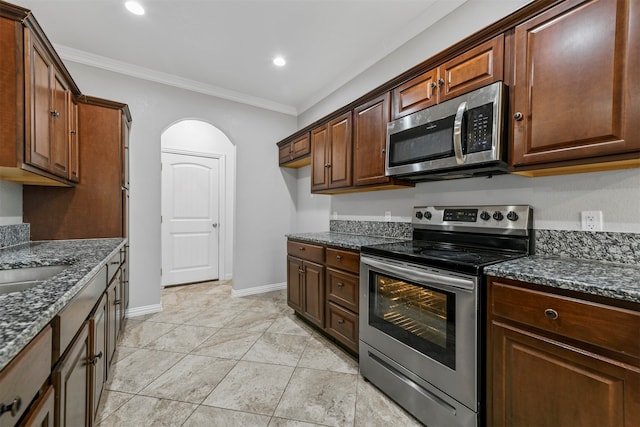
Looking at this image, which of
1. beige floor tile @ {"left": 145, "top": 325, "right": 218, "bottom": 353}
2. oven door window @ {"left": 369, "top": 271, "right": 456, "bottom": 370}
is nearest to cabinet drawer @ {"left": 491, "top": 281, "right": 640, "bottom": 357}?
oven door window @ {"left": 369, "top": 271, "right": 456, "bottom": 370}

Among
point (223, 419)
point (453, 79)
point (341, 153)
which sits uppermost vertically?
point (453, 79)

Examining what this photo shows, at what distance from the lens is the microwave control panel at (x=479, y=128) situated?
1.57 meters

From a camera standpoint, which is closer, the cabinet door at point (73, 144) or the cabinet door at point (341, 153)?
the cabinet door at point (73, 144)

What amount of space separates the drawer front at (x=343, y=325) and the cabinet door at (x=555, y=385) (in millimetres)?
1005

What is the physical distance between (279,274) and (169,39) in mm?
3061

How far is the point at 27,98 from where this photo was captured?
153 cm

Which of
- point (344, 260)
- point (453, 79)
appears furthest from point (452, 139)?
point (344, 260)

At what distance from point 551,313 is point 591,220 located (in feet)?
2.41

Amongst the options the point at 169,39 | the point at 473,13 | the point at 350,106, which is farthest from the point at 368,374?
the point at 169,39

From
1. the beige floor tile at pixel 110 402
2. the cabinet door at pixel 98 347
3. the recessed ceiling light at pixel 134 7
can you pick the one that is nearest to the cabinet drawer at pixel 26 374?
the cabinet door at pixel 98 347

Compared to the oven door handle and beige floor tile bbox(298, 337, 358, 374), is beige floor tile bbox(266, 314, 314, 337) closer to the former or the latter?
beige floor tile bbox(298, 337, 358, 374)

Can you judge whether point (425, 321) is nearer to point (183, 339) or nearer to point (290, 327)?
point (290, 327)

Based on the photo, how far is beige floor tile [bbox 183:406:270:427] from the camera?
5.11ft

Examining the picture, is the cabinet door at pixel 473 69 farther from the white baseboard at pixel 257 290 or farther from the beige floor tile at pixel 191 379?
the white baseboard at pixel 257 290
